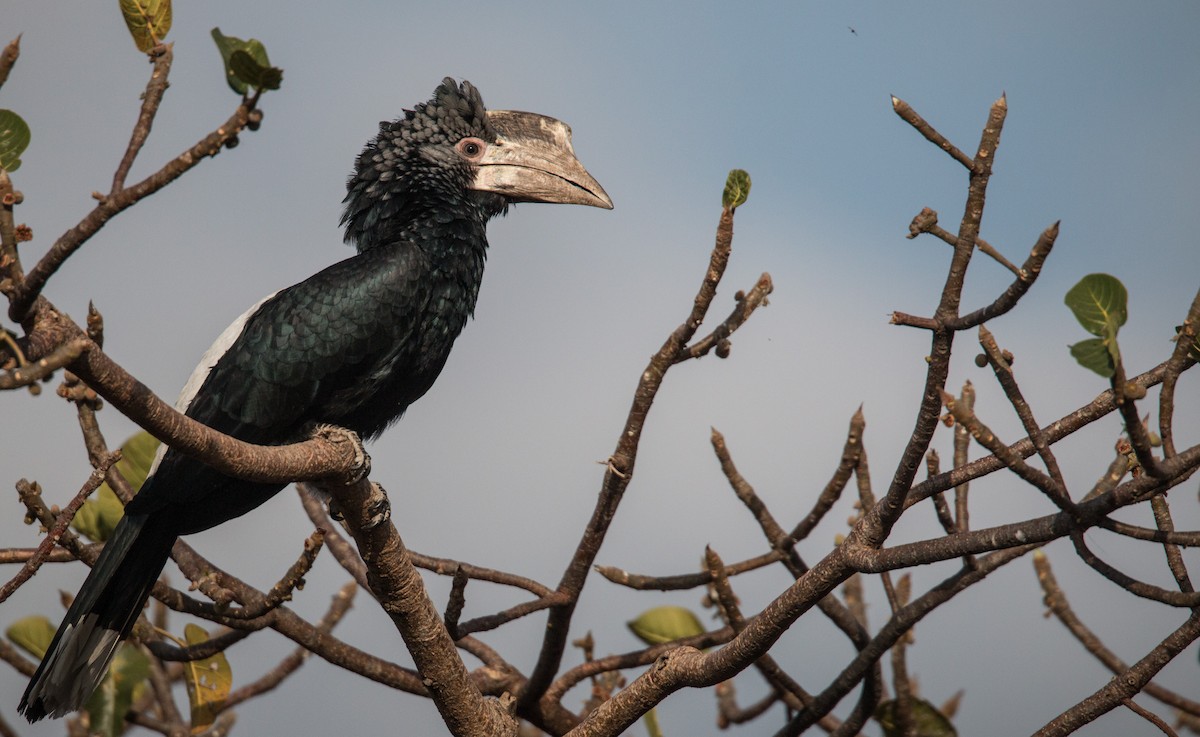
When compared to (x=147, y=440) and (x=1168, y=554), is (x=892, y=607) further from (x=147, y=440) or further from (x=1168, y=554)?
(x=147, y=440)

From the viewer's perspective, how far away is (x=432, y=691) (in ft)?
14.0

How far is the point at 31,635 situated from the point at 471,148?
317cm

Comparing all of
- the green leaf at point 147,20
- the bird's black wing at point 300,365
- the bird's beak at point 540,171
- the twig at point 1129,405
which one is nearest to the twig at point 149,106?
the green leaf at point 147,20

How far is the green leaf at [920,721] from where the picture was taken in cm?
495

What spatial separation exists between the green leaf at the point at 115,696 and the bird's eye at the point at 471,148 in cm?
291

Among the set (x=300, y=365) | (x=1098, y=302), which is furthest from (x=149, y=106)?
(x=1098, y=302)

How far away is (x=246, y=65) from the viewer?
263cm

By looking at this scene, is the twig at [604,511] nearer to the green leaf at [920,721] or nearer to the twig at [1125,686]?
the green leaf at [920,721]

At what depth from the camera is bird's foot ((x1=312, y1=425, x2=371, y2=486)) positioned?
160 inches

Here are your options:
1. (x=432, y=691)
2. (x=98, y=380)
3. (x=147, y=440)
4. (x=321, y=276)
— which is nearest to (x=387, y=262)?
(x=321, y=276)

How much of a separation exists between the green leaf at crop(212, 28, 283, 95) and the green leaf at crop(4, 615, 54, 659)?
3492 mm

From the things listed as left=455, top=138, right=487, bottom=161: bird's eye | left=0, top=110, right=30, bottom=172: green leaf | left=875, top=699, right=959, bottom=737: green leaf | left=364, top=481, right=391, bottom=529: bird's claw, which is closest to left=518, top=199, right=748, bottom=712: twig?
left=364, top=481, right=391, bottom=529: bird's claw

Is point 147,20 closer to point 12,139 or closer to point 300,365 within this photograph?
point 12,139

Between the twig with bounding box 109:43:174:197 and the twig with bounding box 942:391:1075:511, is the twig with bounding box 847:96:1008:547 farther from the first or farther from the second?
the twig with bounding box 109:43:174:197
